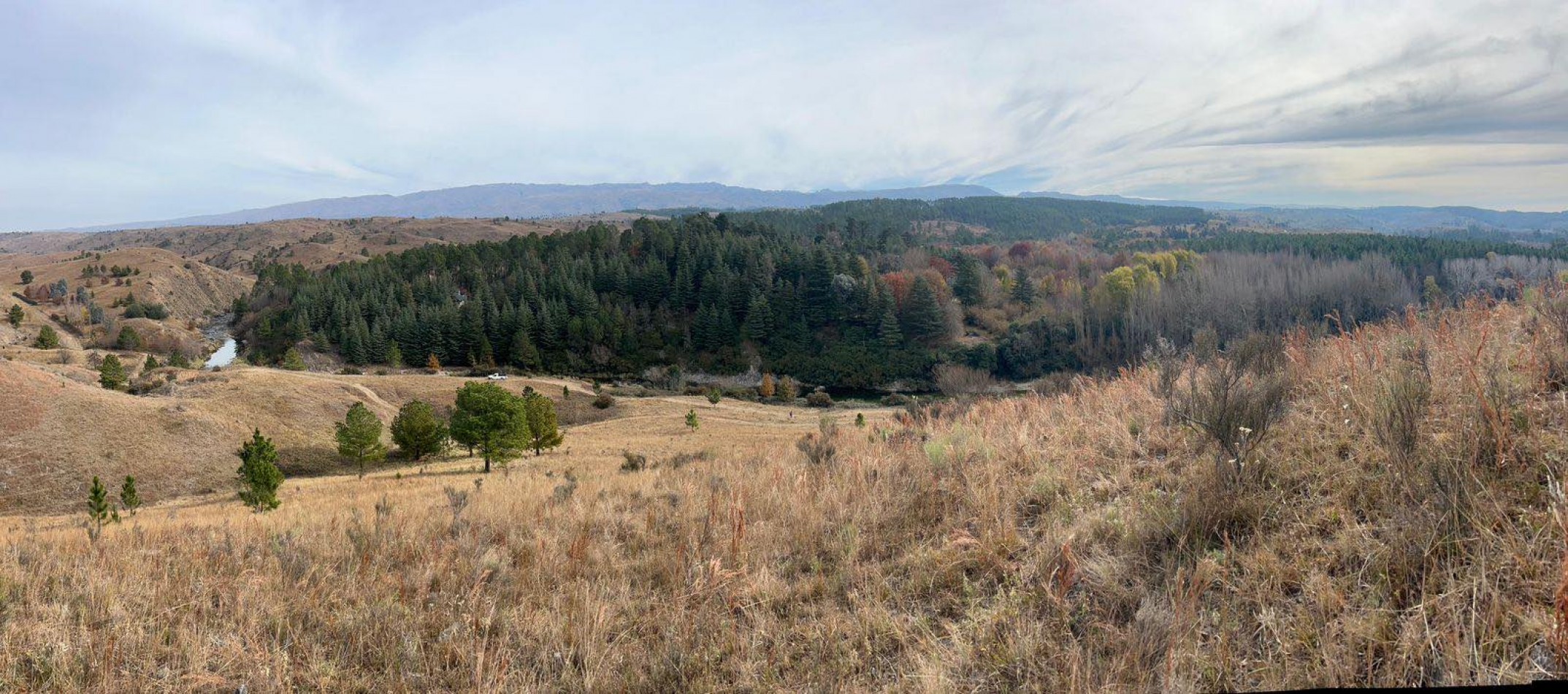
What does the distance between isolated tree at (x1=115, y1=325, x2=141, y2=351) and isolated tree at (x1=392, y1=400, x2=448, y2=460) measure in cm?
5897

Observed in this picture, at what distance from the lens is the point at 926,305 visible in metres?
91.9

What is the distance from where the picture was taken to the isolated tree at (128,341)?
6744 cm

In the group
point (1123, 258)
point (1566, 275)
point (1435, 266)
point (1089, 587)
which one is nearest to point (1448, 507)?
point (1089, 587)

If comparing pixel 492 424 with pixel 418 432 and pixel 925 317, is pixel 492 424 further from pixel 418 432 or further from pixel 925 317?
pixel 925 317

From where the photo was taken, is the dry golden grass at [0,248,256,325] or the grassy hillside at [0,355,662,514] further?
the dry golden grass at [0,248,256,325]

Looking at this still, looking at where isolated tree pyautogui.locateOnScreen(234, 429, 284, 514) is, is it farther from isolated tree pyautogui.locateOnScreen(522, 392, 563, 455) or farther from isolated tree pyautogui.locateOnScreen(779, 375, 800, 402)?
isolated tree pyautogui.locateOnScreen(779, 375, 800, 402)

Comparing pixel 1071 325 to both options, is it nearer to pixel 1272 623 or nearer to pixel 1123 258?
pixel 1123 258

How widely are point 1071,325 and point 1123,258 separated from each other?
5498 cm

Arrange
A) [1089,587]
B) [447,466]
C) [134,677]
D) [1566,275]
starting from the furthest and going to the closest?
[447,466], [1566,275], [1089,587], [134,677]

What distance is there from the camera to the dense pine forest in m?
82.8

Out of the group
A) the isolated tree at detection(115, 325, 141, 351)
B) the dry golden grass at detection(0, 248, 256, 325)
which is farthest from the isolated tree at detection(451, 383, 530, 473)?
the dry golden grass at detection(0, 248, 256, 325)

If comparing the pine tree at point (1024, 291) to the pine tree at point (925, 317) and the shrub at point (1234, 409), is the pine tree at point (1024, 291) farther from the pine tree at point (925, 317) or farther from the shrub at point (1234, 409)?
the shrub at point (1234, 409)

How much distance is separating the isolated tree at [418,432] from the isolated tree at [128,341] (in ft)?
193

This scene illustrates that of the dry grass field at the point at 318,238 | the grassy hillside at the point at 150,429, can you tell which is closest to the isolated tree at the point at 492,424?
the grassy hillside at the point at 150,429
